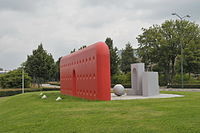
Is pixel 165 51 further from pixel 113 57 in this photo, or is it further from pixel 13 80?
pixel 13 80

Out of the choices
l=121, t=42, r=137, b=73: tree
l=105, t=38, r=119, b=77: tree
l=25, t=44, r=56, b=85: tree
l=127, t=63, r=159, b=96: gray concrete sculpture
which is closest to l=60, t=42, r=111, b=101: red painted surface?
l=127, t=63, r=159, b=96: gray concrete sculpture

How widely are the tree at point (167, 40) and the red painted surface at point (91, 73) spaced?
1027 inches

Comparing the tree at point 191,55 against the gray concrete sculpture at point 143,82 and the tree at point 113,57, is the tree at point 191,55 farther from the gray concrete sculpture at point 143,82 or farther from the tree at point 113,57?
the gray concrete sculpture at point 143,82

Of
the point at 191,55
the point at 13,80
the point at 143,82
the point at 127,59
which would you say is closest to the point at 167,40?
the point at 191,55

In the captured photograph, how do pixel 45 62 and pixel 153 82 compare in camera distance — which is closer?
pixel 153 82

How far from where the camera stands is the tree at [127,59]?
224ft

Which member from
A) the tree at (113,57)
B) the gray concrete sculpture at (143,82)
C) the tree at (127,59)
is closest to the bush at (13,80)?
the tree at (113,57)

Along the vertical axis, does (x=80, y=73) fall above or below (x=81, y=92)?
above

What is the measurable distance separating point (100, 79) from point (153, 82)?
24.6 feet

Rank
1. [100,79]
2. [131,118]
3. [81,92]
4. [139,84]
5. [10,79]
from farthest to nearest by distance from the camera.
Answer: [10,79] < [139,84] < [81,92] < [100,79] < [131,118]

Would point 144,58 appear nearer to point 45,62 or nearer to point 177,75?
point 177,75

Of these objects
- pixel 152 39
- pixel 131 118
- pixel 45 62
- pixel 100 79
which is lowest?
pixel 131 118

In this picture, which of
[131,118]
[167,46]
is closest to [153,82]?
[131,118]

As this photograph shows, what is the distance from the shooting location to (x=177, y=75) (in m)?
49.8
